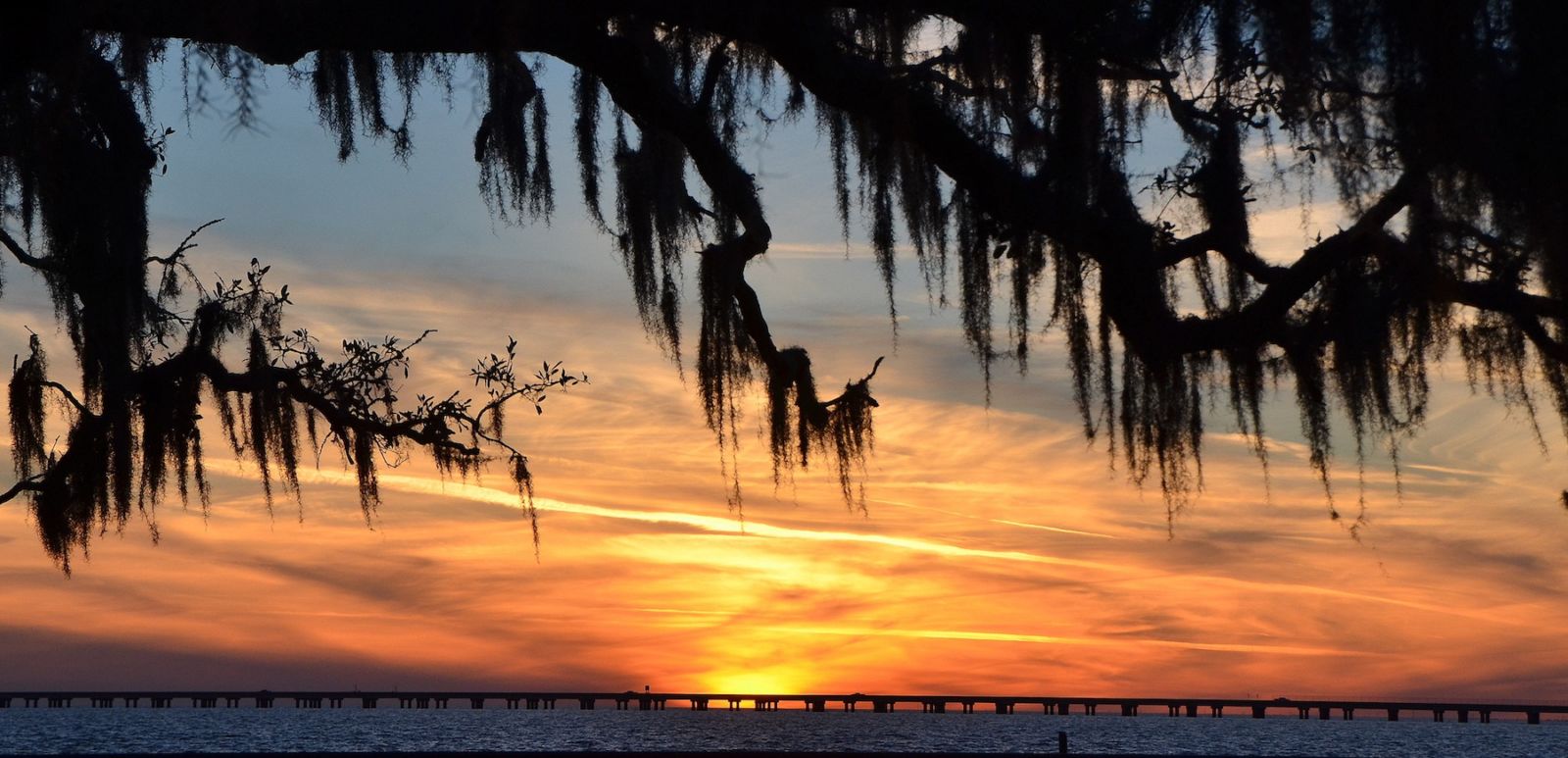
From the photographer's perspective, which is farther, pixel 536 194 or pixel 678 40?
pixel 536 194

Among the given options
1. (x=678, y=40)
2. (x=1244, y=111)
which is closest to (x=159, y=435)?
(x=678, y=40)

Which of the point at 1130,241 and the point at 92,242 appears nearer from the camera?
the point at 1130,241

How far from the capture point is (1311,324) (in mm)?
5266

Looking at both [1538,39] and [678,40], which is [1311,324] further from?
[678,40]

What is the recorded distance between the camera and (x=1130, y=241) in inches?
201

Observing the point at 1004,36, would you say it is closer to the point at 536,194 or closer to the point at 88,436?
the point at 536,194

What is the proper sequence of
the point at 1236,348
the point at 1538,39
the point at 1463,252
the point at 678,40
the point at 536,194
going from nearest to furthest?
the point at 1538,39
the point at 1463,252
the point at 1236,348
the point at 678,40
the point at 536,194

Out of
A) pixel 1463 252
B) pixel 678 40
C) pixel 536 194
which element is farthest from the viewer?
pixel 536 194

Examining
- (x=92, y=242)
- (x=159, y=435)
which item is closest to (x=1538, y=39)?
(x=92, y=242)

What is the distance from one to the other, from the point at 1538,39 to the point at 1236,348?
4.55 feet

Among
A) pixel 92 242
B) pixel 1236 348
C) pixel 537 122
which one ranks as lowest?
pixel 1236 348

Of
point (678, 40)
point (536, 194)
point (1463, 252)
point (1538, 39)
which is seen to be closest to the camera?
point (1538, 39)

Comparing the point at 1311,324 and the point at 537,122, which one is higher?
the point at 537,122

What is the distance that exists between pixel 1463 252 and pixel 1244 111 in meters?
0.89
